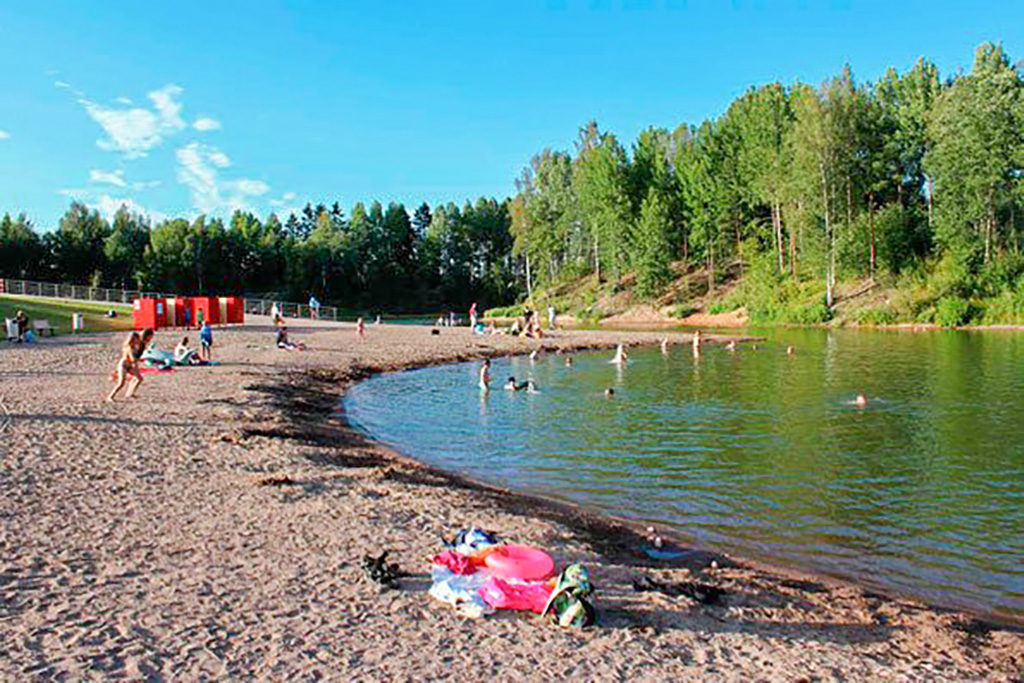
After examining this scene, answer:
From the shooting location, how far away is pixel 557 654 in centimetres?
620

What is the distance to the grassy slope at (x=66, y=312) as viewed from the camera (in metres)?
44.5

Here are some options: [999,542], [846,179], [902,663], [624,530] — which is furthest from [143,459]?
[846,179]

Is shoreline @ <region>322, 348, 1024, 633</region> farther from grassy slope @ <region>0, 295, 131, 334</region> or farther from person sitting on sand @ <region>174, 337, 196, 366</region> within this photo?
grassy slope @ <region>0, 295, 131, 334</region>

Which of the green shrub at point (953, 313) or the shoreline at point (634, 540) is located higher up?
the green shrub at point (953, 313)

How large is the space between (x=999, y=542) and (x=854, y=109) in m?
60.7

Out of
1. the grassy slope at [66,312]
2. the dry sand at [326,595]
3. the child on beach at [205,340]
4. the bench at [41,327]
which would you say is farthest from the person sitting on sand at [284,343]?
the dry sand at [326,595]

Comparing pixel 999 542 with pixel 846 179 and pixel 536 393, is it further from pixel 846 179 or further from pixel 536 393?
pixel 846 179

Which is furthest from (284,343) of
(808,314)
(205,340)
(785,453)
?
(808,314)

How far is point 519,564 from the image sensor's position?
25.4ft

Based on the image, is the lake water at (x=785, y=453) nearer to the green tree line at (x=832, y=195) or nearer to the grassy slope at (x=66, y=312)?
the grassy slope at (x=66, y=312)

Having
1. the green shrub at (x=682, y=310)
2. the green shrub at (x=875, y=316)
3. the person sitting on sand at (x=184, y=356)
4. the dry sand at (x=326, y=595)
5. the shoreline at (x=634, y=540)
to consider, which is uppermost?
the green shrub at (x=682, y=310)

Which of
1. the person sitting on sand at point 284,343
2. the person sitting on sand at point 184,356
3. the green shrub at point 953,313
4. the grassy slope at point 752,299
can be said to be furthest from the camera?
the grassy slope at point 752,299

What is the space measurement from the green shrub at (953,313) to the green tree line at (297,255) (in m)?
70.7

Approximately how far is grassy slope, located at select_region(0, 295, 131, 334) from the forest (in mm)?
35793
